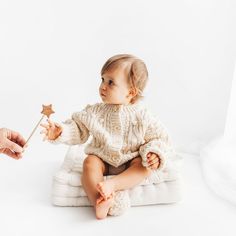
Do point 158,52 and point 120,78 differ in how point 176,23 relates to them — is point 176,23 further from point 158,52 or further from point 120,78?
point 120,78

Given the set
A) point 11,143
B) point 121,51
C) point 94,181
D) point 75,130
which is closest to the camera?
point 11,143

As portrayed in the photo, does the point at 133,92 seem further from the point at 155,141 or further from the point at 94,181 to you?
the point at 94,181

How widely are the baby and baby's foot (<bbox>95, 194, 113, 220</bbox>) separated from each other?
0.04m

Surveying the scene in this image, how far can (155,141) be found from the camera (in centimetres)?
162

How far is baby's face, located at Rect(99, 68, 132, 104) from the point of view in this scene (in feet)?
5.17

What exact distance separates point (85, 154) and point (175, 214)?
0.39 meters

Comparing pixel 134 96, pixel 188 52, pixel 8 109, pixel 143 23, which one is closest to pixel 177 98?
pixel 188 52

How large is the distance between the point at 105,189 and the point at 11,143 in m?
0.31

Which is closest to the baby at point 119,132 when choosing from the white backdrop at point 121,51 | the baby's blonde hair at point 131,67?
the baby's blonde hair at point 131,67

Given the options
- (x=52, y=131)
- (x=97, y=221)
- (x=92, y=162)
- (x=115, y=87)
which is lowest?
(x=97, y=221)

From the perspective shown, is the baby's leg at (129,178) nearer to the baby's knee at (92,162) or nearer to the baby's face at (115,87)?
the baby's knee at (92,162)

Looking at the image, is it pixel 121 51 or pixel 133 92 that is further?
pixel 121 51

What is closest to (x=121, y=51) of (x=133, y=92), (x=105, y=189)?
(x=133, y=92)

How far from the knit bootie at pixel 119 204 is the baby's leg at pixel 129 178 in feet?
0.07
